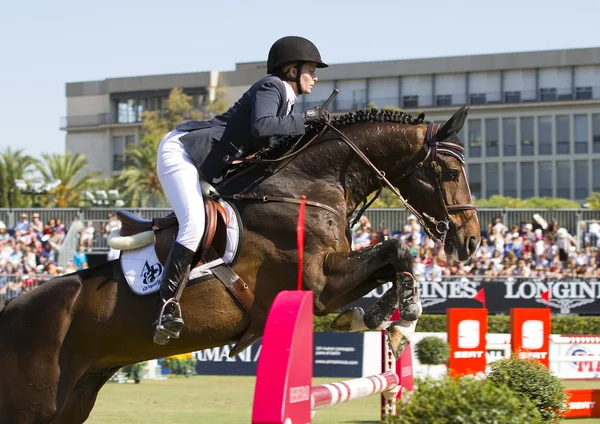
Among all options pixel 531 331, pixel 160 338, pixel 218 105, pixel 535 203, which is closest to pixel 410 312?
pixel 160 338

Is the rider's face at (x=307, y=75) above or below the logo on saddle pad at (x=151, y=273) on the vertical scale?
above

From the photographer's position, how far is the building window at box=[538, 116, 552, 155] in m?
54.5

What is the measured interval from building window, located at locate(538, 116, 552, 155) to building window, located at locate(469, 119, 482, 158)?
11.6 feet

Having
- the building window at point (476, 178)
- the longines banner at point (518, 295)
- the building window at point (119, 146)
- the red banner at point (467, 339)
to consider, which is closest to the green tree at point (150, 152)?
the building window at point (119, 146)

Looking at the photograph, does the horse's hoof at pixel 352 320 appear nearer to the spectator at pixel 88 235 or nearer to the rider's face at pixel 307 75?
the rider's face at pixel 307 75

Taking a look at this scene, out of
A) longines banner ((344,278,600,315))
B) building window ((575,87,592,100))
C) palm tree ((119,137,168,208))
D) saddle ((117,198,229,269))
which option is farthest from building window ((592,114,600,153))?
saddle ((117,198,229,269))

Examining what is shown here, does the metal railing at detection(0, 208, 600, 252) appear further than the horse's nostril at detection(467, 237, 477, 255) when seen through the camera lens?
Yes

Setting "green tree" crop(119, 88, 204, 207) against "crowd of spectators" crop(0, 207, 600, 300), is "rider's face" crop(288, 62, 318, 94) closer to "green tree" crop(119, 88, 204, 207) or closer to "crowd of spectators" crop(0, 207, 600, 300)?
"crowd of spectators" crop(0, 207, 600, 300)

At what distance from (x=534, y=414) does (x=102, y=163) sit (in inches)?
2529

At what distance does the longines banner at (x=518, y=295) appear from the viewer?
18.5m

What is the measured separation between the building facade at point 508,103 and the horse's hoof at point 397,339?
48643 millimetres

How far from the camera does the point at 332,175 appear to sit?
574cm

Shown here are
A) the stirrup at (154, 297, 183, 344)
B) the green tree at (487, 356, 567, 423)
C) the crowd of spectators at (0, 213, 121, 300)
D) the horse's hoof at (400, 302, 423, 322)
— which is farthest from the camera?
the crowd of spectators at (0, 213, 121, 300)

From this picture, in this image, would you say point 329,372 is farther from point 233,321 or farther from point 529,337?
point 233,321
